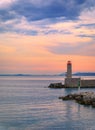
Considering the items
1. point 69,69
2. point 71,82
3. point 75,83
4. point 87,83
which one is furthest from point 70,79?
point 87,83

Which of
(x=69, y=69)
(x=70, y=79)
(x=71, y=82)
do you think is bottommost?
(x=71, y=82)

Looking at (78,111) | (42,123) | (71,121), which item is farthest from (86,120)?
Result: (78,111)

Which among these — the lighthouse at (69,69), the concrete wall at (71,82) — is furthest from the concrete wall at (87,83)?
the lighthouse at (69,69)

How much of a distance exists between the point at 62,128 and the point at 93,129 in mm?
2263

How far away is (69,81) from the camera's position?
7894 centimetres

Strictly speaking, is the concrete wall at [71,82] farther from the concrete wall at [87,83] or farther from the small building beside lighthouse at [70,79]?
the concrete wall at [87,83]

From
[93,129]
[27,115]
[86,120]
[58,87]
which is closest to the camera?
[93,129]

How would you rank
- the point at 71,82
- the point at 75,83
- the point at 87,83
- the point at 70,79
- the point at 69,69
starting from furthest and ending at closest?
the point at 87,83 → the point at 71,82 → the point at 75,83 → the point at 69,69 → the point at 70,79

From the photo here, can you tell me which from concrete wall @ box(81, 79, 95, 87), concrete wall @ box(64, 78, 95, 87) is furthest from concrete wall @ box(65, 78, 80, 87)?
concrete wall @ box(81, 79, 95, 87)

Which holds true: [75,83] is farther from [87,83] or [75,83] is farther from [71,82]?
[87,83]

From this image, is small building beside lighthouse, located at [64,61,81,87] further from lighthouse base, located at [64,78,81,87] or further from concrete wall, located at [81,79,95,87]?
concrete wall, located at [81,79,95,87]

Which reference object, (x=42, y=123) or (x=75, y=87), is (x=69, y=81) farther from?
(x=42, y=123)

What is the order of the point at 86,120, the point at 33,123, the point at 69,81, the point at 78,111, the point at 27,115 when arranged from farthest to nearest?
the point at 69,81 → the point at 78,111 → the point at 27,115 → the point at 86,120 → the point at 33,123

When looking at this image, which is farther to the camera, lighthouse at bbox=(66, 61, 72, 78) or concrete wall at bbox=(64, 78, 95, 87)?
concrete wall at bbox=(64, 78, 95, 87)
